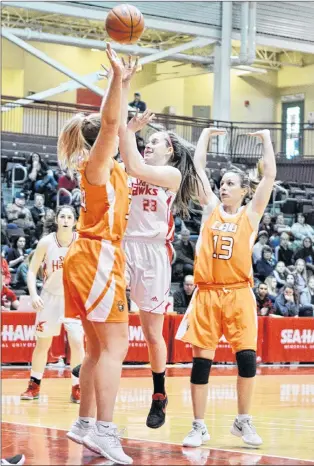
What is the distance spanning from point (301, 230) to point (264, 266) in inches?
126

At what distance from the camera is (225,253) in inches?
264

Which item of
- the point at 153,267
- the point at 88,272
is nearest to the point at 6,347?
the point at 153,267

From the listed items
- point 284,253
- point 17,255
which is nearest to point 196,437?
point 17,255

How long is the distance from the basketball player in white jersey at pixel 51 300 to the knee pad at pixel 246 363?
3.07 meters

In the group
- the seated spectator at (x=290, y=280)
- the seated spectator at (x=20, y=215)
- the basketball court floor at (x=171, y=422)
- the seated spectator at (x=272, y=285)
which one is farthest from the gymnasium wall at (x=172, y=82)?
the basketball court floor at (x=171, y=422)

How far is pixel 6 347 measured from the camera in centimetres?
1344

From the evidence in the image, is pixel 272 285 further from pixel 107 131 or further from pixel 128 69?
pixel 107 131

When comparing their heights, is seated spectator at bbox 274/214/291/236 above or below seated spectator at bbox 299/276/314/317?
above

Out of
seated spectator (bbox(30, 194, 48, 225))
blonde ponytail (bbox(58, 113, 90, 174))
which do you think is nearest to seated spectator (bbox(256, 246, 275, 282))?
seated spectator (bbox(30, 194, 48, 225))

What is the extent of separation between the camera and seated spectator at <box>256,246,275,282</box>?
1791 cm

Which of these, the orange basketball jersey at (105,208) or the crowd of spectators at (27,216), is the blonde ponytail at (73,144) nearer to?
the orange basketball jersey at (105,208)

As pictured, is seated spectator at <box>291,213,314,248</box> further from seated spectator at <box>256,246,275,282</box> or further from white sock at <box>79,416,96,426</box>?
white sock at <box>79,416,96,426</box>

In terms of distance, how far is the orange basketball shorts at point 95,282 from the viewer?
5.65 metres

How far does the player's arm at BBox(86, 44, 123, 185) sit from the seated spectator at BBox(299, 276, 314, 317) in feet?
38.5
